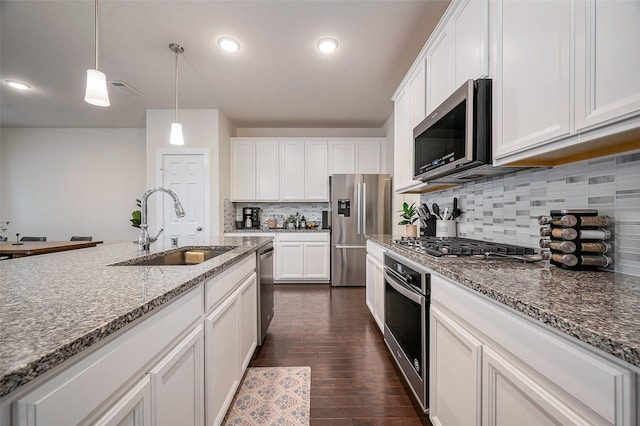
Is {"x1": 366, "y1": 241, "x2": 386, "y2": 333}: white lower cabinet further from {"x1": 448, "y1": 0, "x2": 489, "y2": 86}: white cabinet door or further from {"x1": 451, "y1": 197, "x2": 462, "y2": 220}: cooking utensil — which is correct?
{"x1": 448, "y1": 0, "x2": 489, "y2": 86}: white cabinet door

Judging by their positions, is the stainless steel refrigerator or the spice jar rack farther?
the stainless steel refrigerator

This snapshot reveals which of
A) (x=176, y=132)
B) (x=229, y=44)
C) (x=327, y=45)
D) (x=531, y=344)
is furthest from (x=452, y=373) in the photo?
(x=229, y=44)

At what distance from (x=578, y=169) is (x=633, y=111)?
0.54 m

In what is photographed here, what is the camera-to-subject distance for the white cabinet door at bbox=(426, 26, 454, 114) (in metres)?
1.65

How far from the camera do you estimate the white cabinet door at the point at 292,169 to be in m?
4.47

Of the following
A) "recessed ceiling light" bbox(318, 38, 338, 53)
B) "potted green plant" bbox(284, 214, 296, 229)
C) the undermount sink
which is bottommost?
the undermount sink

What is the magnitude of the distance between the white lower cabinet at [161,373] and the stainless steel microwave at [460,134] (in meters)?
1.41

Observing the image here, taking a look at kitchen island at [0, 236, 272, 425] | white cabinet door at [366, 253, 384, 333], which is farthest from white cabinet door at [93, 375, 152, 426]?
white cabinet door at [366, 253, 384, 333]

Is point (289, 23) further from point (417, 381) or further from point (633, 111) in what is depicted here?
point (417, 381)

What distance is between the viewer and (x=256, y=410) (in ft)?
4.99

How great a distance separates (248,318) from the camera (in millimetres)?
1835

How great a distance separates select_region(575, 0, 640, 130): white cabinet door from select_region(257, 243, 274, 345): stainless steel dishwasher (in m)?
2.00

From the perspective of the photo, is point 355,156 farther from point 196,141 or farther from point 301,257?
point 196,141

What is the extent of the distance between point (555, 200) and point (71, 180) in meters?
6.97
